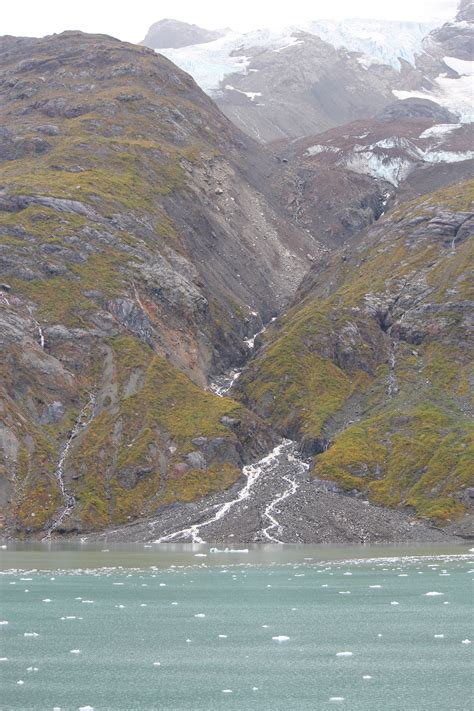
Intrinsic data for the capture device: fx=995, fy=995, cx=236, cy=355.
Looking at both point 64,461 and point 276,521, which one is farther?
point 64,461

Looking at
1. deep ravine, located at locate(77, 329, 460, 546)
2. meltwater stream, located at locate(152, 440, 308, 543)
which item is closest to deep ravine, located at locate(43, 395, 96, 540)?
deep ravine, located at locate(77, 329, 460, 546)

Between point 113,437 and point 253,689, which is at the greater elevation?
point 113,437

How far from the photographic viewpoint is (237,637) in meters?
58.2

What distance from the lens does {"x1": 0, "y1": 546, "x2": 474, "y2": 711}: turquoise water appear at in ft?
145

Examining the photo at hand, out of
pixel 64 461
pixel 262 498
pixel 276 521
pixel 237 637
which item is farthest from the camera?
pixel 64 461

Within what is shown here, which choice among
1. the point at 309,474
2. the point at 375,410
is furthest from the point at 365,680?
the point at 375,410

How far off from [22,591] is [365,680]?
42.8 metres

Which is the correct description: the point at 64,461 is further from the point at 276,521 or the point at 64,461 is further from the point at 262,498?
the point at 276,521

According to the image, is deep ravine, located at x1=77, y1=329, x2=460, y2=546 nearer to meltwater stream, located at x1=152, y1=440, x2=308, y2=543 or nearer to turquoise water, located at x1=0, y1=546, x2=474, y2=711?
meltwater stream, located at x1=152, y1=440, x2=308, y2=543

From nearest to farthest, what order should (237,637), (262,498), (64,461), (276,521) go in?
(237,637) < (276,521) < (262,498) < (64,461)

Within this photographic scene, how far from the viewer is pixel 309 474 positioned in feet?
568

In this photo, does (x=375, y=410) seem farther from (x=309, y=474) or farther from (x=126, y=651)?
(x=126, y=651)

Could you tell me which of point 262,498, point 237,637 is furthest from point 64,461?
point 237,637

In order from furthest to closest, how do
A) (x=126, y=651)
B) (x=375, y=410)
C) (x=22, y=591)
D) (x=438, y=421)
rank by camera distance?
(x=375, y=410) → (x=438, y=421) → (x=22, y=591) → (x=126, y=651)
